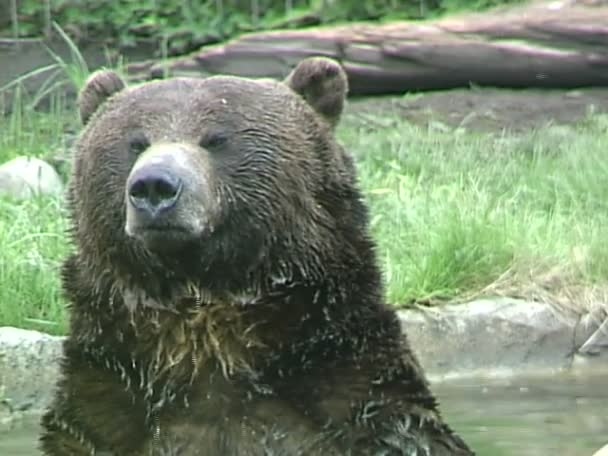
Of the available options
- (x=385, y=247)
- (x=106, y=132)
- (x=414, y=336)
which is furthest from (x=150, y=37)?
(x=106, y=132)

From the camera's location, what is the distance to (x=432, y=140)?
10711mm

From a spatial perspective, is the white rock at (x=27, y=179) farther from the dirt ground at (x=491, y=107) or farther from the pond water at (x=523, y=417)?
the pond water at (x=523, y=417)

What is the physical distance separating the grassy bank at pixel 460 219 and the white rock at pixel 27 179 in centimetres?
25

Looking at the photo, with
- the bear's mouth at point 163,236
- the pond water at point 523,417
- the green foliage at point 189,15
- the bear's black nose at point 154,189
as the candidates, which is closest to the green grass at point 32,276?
the pond water at point 523,417

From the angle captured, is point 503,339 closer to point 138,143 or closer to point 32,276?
point 32,276

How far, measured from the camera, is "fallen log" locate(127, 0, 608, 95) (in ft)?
36.9

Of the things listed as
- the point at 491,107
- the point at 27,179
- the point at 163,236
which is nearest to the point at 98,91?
the point at 163,236

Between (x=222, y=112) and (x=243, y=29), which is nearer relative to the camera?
(x=222, y=112)

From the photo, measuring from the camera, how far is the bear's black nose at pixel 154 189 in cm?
463

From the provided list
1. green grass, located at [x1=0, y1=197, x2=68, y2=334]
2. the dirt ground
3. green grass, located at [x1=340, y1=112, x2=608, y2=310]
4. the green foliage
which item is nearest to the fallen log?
the dirt ground

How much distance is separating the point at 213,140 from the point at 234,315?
498mm

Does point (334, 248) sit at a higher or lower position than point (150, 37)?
higher

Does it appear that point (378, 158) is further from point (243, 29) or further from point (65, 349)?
point (65, 349)

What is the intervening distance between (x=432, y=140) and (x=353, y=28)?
1.24m
